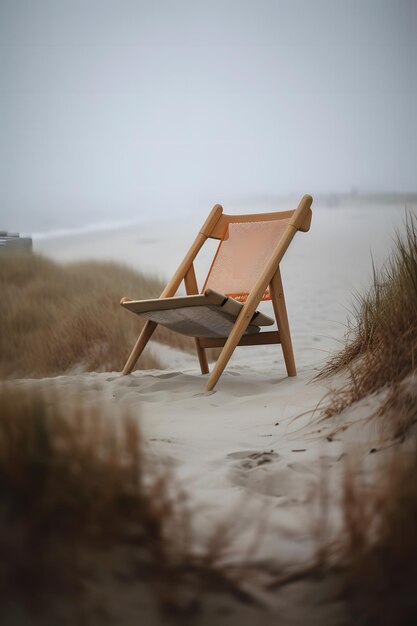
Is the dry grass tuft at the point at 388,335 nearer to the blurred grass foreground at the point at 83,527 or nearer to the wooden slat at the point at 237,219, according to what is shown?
the blurred grass foreground at the point at 83,527

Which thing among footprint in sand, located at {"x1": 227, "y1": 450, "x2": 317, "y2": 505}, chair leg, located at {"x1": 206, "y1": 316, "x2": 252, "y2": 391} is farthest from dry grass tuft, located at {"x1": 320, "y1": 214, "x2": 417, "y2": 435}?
chair leg, located at {"x1": 206, "y1": 316, "x2": 252, "y2": 391}

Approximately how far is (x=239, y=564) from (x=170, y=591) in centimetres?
14

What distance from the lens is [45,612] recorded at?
3.22 feet

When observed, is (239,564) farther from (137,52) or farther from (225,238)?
(137,52)

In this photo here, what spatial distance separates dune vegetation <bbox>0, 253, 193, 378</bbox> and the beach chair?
85 centimetres

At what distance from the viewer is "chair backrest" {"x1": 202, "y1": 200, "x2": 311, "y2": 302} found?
11.5ft

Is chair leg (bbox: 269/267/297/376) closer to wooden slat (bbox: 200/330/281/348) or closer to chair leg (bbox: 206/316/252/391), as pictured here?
wooden slat (bbox: 200/330/281/348)

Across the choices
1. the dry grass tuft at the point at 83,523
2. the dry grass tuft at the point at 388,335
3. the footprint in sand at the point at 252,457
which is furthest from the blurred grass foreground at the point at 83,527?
the dry grass tuft at the point at 388,335

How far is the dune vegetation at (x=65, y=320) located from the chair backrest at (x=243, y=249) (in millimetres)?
920

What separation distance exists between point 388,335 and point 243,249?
170cm

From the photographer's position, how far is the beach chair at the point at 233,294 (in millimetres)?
2920

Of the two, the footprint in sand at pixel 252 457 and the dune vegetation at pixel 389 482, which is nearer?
the dune vegetation at pixel 389 482

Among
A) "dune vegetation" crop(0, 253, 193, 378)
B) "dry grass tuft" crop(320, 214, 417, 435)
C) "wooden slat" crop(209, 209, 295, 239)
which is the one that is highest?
"wooden slat" crop(209, 209, 295, 239)

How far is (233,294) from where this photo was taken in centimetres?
350
